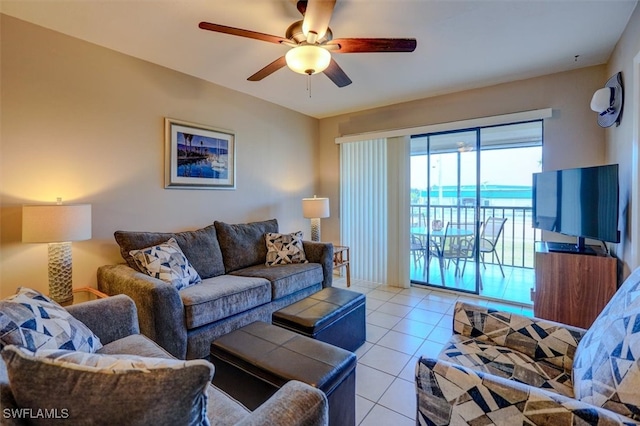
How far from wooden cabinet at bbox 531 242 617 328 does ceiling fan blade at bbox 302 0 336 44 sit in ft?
7.92

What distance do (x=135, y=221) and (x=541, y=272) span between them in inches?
140

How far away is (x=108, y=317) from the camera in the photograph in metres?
1.59

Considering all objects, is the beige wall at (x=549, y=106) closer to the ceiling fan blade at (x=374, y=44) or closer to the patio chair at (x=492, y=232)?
the patio chair at (x=492, y=232)

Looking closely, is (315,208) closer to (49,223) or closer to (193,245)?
(193,245)

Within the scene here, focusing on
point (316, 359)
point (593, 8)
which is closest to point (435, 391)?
point (316, 359)

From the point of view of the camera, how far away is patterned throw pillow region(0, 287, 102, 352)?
1041 mm

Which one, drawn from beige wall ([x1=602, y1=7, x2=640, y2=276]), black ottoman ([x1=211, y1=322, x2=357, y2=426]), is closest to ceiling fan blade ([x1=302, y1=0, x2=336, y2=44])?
black ottoman ([x1=211, y1=322, x2=357, y2=426])

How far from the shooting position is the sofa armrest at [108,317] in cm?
152

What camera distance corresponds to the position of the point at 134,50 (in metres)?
2.49

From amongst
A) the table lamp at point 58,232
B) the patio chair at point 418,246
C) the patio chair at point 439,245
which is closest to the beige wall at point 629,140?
the patio chair at point 439,245

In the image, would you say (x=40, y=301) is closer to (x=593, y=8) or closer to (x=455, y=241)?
(x=593, y=8)

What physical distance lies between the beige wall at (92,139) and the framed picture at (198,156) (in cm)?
8

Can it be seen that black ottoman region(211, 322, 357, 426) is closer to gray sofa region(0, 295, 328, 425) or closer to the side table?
gray sofa region(0, 295, 328, 425)

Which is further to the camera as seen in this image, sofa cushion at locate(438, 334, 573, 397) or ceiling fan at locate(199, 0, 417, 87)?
ceiling fan at locate(199, 0, 417, 87)
